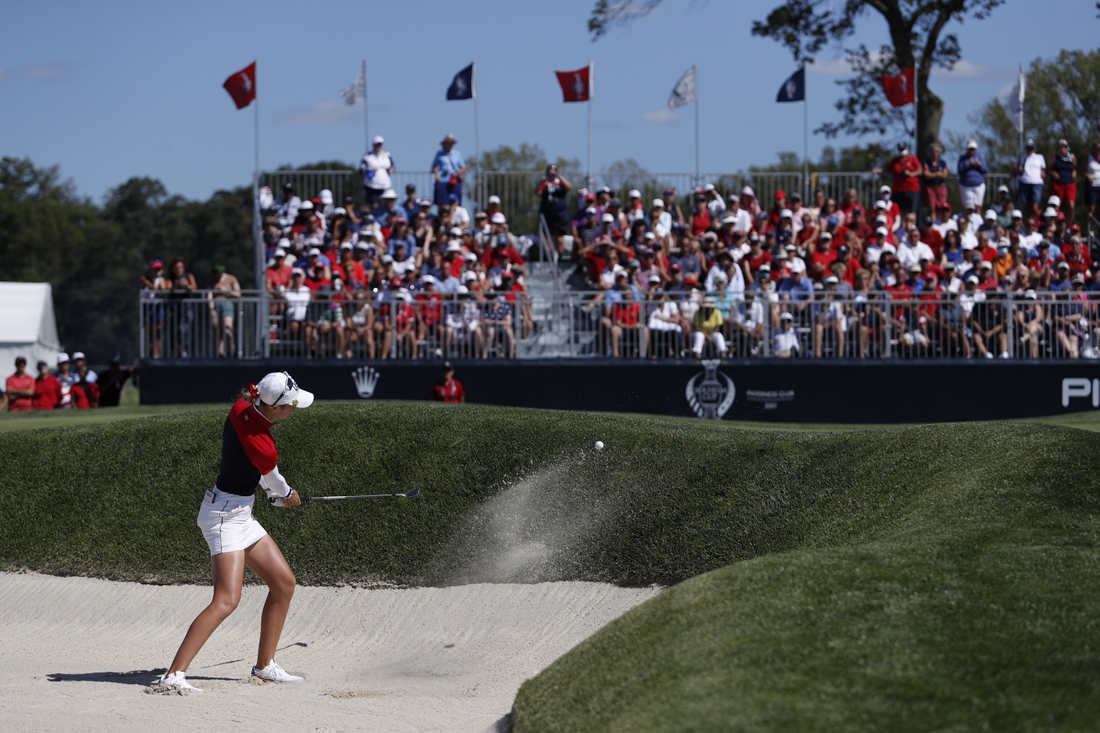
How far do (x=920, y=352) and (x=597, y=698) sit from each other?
45.0 ft

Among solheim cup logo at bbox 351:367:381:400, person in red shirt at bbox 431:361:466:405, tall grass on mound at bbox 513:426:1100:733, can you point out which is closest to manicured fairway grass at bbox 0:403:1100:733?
tall grass on mound at bbox 513:426:1100:733

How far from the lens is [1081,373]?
18328 mm

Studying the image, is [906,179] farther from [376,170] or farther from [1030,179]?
[376,170]

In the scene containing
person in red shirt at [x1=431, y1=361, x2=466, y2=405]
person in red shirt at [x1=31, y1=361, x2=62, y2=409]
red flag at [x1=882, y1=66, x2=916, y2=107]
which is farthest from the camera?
red flag at [x1=882, y1=66, x2=916, y2=107]

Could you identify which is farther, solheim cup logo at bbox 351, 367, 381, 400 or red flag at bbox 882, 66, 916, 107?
red flag at bbox 882, 66, 916, 107

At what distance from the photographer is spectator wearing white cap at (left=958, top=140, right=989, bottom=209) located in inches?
873

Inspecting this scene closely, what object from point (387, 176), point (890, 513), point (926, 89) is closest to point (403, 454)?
point (890, 513)

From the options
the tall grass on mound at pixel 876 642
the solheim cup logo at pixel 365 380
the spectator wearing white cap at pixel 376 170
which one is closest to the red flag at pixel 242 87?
the spectator wearing white cap at pixel 376 170

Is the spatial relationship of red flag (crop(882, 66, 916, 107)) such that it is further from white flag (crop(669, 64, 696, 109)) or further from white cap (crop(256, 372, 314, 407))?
white cap (crop(256, 372, 314, 407))

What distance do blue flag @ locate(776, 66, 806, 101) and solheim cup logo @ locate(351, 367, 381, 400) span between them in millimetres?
12115

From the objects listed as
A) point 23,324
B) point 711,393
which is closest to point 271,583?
point 711,393

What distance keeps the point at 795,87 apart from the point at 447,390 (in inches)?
494

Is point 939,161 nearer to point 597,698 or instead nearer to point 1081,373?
point 1081,373

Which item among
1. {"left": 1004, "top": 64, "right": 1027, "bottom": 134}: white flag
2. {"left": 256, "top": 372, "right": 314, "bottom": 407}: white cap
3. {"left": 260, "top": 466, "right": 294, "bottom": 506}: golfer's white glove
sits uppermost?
{"left": 1004, "top": 64, "right": 1027, "bottom": 134}: white flag
